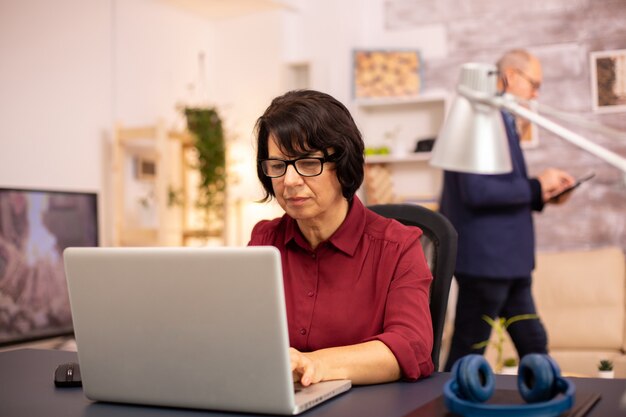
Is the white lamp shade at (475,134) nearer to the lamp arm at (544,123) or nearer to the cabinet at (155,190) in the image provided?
the lamp arm at (544,123)

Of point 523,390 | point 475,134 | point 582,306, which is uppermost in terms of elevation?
point 475,134

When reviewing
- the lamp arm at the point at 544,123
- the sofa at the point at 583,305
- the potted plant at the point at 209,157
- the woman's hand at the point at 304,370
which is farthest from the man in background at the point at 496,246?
the potted plant at the point at 209,157

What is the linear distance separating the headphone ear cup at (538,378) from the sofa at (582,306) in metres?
2.98

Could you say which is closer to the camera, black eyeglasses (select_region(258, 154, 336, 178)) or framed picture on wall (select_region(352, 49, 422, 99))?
black eyeglasses (select_region(258, 154, 336, 178))

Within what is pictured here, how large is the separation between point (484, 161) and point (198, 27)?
4.66m

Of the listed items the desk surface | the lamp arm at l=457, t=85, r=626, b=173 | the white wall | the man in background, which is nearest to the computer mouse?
the desk surface

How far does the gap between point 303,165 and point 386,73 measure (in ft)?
11.4

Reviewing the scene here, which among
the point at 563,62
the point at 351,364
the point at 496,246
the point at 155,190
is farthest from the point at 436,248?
the point at 155,190

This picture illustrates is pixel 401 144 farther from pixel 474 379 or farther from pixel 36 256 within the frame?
pixel 474 379

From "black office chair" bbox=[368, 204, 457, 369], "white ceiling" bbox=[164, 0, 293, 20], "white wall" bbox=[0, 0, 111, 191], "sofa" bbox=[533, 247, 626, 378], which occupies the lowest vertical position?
"sofa" bbox=[533, 247, 626, 378]

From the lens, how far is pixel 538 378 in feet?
3.65

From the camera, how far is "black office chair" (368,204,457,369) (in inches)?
67.5

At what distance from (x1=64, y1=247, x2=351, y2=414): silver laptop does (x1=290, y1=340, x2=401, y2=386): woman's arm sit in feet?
0.12

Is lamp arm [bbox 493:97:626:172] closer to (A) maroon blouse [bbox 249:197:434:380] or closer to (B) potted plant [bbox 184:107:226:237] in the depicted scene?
(A) maroon blouse [bbox 249:197:434:380]
